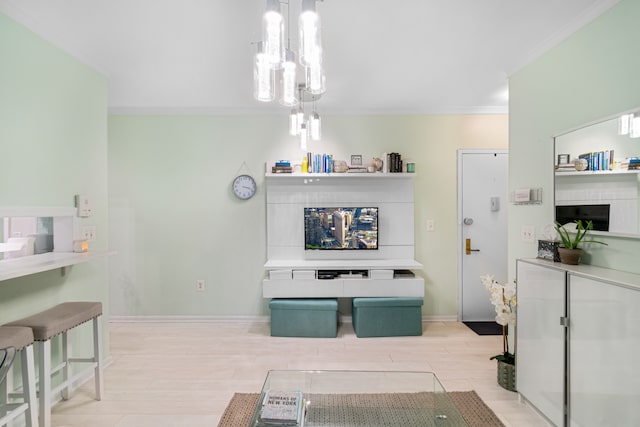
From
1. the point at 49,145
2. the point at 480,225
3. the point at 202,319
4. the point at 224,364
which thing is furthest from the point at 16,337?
the point at 480,225

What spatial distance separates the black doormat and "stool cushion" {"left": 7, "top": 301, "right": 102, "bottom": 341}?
3.68 metres

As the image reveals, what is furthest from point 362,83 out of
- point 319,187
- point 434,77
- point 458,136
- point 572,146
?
point 572,146

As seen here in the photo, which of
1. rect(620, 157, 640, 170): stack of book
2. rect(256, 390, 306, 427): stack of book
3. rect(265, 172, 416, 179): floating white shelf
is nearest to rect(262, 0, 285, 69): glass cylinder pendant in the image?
rect(256, 390, 306, 427): stack of book

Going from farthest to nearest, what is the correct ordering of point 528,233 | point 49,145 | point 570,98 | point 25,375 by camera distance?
point 528,233, point 49,145, point 570,98, point 25,375

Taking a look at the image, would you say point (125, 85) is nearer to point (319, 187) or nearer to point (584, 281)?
point (319, 187)

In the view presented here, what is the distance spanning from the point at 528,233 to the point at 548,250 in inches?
17.6

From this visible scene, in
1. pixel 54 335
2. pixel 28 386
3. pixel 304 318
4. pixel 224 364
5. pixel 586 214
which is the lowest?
pixel 224 364

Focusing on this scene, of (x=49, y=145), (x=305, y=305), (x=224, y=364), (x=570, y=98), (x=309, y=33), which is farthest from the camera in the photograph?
(x=305, y=305)

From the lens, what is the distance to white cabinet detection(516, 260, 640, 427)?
A: 1562 mm

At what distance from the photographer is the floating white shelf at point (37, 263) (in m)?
1.78

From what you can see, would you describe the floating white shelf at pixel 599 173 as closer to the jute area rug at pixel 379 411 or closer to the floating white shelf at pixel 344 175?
the jute area rug at pixel 379 411

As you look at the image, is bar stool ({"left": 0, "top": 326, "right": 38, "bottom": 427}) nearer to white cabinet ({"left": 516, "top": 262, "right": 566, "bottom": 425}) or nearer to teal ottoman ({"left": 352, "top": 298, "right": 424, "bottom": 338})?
teal ottoman ({"left": 352, "top": 298, "right": 424, "bottom": 338})

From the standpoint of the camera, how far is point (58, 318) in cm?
207

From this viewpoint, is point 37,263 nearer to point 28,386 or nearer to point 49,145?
point 28,386
